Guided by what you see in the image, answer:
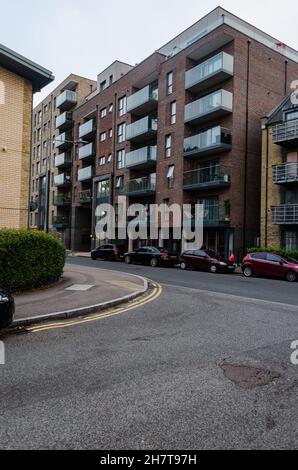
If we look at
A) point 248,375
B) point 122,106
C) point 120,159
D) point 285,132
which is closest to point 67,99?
point 122,106

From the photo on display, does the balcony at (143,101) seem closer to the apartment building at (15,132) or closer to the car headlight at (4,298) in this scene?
the apartment building at (15,132)

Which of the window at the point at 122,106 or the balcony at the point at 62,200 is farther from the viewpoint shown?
the balcony at the point at 62,200

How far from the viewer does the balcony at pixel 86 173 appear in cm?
4500

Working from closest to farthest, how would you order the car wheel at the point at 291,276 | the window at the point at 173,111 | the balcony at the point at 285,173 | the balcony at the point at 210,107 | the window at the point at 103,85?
the car wheel at the point at 291,276
the balcony at the point at 285,173
the balcony at the point at 210,107
the window at the point at 173,111
the window at the point at 103,85

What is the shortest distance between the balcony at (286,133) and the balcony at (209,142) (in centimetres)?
357

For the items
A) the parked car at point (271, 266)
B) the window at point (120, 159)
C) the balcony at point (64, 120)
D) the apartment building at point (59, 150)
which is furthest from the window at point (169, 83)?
the balcony at point (64, 120)

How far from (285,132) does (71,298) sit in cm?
1933

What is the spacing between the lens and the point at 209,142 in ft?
91.6

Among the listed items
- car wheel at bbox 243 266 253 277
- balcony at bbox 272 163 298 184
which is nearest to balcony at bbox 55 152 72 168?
balcony at bbox 272 163 298 184

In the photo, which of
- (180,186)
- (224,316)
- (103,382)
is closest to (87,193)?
(180,186)

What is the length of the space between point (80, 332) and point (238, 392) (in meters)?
3.56

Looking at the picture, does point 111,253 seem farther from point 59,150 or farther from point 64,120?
point 59,150
